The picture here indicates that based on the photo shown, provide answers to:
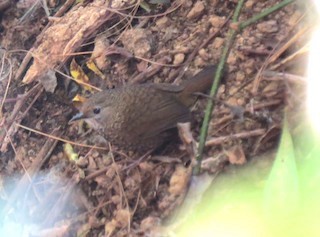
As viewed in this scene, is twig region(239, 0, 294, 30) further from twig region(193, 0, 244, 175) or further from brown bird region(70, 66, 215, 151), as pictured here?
brown bird region(70, 66, 215, 151)

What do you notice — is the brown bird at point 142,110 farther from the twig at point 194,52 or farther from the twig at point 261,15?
the twig at point 261,15

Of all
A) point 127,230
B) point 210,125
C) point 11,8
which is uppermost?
point 11,8

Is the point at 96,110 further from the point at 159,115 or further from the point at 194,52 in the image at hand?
the point at 194,52

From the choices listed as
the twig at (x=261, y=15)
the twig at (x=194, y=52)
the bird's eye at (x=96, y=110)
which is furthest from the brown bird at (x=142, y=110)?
the twig at (x=261, y=15)

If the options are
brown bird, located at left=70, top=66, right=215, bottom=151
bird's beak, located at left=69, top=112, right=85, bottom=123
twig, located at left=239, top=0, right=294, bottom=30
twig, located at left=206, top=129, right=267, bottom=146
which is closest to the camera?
twig, located at left=206, top=129, right=267, bottom=146

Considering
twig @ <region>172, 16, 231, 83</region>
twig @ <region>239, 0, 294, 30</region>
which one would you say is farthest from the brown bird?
twig @ <region>239, 0, 294, 30</region>

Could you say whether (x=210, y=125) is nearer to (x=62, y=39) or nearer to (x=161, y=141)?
(x=161, y=141)

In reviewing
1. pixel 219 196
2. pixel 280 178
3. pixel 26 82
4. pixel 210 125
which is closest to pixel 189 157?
pixel 210 125

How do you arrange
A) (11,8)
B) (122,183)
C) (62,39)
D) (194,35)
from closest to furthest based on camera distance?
(122,183) → (194,35) → (62,39) → (11,8)
